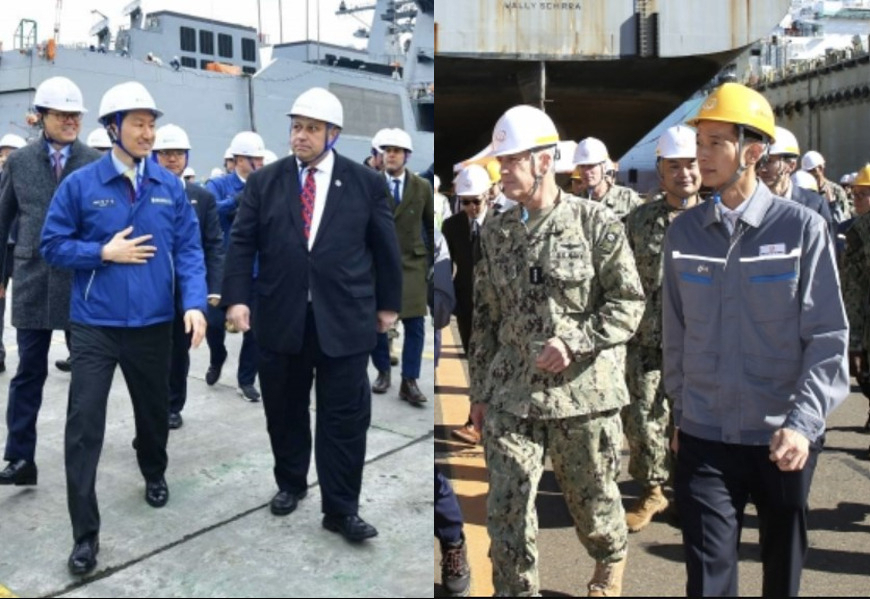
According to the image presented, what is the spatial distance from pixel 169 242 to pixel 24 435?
4.22 feet

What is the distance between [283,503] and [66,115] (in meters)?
2.08

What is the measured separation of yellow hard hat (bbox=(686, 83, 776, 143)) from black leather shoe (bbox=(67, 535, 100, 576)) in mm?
2492

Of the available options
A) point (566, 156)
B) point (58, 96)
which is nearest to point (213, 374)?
point (58, 96)

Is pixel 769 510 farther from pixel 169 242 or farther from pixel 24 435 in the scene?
pixel 24 435

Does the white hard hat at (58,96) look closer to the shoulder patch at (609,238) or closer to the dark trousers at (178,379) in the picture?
the dark trousers at (178,379)

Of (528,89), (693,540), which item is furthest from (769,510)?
(528,89)

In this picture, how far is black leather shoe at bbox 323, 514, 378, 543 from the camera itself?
3396 millimetres

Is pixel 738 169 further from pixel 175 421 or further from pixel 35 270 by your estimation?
pixel 175 421

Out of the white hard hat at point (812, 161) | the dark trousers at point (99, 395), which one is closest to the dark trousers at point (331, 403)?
the dark trousers at point (99, 395)

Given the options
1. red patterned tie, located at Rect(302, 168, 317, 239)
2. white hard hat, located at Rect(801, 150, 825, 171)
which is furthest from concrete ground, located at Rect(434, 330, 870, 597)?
white hard hat, located at Rect(801, 150, 825, 171)

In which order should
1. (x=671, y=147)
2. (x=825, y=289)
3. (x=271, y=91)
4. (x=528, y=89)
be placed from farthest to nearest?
(x=271, y=91) → (x=528, y=89) → (x=671, y=147) → (x=825, y=289)

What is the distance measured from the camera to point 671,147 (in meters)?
4.20

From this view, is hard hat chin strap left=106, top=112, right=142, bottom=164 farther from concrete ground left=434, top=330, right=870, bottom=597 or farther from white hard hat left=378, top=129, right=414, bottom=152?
white hard hat left=378, top=129, right=414, bottom=152

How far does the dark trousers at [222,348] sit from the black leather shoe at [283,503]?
7.12 ft
